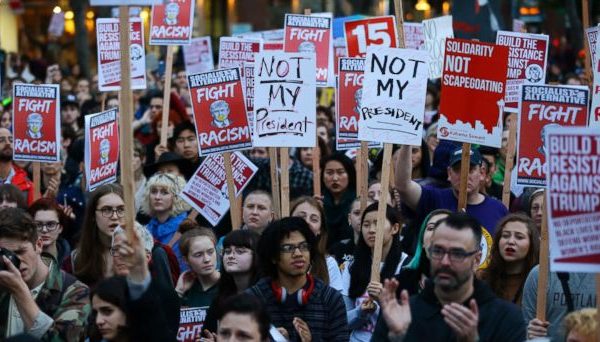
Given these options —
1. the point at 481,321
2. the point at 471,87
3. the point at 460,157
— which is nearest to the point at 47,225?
the point at 460,157

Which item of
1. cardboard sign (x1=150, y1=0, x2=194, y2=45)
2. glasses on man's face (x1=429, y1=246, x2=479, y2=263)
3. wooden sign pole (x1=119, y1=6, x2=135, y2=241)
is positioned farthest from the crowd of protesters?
cardboard sign (x1=150, y1=0, x2=194, y2=45)

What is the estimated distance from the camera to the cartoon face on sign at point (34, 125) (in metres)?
12.2

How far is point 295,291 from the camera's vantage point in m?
7.79

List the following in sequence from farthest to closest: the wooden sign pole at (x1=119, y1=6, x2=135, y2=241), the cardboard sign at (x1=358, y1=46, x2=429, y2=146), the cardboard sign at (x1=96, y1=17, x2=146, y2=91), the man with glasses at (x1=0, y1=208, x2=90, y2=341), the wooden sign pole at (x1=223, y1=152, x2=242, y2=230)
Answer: the cardboard sign at (x1=96, y1=17, x2=146, y2=91)
the wooden sign pole at (x1=223, y1=152, x2=242, y2=230)
the cardboard sign at (x1=358, y1=46, x2=429, y2=146)
the man with glasses at (x1=0, y1=208, x2=90, y2=341)
the wooden sign pole at (x1=119, y1=6, x2=135, y2=241)

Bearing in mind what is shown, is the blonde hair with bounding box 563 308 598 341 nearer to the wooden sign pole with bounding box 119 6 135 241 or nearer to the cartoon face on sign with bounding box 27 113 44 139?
the wooden sign pole with bounding box 119 6 135 241

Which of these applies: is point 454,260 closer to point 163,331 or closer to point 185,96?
point 163,331

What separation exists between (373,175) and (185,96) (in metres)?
7.75

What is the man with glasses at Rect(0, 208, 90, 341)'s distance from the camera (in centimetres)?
712

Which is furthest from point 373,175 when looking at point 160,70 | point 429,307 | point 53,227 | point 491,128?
point 160,70

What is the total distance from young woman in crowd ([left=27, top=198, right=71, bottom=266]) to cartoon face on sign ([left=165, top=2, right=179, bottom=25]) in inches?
216

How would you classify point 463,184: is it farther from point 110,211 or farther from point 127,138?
point 127,138

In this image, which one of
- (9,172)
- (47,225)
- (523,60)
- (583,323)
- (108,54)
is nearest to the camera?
(583,323)

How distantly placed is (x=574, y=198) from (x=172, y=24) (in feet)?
31.6

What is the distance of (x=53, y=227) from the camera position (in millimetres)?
9812
